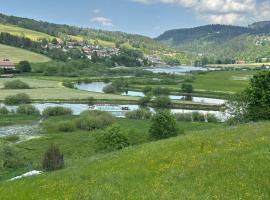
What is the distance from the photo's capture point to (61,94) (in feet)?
556

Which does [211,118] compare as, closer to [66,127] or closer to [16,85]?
[66,127]

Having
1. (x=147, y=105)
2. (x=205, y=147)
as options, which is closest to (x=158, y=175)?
(x=205, y=147)

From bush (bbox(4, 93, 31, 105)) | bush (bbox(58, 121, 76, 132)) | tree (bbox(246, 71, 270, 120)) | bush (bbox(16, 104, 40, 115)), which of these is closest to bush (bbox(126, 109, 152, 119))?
bush (bbox(58, 121, 76, 132))

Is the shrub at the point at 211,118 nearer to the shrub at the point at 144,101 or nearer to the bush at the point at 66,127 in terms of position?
the shrub at the point at 144,101

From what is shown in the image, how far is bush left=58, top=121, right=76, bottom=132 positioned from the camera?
110m

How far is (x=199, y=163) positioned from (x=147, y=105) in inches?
5395

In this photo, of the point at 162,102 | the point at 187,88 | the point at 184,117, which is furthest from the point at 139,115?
the point at 187,88

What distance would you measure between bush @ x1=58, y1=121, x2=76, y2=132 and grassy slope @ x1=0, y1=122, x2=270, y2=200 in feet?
261

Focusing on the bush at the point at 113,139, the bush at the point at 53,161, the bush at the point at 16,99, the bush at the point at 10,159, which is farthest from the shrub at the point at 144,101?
the bush at the point at 53,161

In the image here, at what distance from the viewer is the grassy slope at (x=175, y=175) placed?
18978 millimetres

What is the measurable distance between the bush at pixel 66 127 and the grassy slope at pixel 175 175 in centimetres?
7950

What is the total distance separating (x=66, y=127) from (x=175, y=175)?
294ft

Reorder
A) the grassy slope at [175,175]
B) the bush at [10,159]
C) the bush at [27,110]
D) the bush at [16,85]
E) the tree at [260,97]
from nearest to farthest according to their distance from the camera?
A: 1. the grassy slope at [175,175]
2. the tree at [260,97]
3. the bush at [10,159]
4. the bush at [27,110]
5. the bush at [16,85]

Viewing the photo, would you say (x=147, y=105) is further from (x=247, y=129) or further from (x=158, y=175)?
(x=158, y=175)
